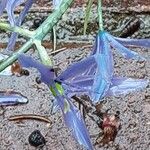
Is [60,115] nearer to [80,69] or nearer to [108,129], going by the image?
[108,129]

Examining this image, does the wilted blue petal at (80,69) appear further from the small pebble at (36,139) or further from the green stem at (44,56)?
the small pebble at (36,139)

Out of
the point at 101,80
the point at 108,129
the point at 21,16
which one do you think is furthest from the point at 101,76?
the point at 108,129

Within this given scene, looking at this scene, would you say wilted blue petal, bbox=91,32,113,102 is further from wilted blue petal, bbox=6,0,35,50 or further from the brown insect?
the brown insect

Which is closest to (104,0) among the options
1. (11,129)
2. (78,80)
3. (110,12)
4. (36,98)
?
(110,12)

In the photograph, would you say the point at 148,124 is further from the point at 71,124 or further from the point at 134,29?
the point at 71,124

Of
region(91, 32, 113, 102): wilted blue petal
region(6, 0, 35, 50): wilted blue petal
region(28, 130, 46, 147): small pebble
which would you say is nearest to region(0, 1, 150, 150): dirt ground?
region(28, 130, 46, 147): small pebble
